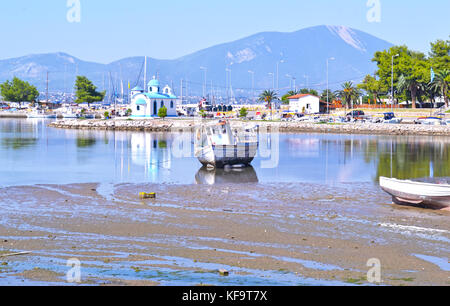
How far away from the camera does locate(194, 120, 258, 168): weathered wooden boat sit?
4028cm

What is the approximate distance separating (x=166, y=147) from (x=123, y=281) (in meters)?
50.2

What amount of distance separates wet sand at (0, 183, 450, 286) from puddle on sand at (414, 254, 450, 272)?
0.08ft

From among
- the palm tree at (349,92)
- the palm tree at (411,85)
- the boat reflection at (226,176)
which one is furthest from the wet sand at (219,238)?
the palm tree at (349,92)

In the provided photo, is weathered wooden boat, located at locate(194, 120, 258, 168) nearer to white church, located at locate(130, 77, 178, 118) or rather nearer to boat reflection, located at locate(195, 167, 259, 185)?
boat reflection, located at locate(195, 167, 259, 185)

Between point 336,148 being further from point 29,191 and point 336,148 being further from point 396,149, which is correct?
point 29,191

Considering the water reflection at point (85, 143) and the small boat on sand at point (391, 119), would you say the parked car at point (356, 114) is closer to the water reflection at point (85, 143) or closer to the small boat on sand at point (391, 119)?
the small boat on sand at point (391, 119)

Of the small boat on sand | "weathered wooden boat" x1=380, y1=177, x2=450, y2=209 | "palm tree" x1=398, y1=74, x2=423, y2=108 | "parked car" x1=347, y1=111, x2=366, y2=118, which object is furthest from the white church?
"weathered wooden boat" x1=380, y1=177, x2=450, y2=209

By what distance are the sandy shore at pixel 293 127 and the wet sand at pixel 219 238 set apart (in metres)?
55.1

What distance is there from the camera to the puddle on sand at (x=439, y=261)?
15.1 m

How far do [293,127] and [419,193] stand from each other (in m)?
77.3

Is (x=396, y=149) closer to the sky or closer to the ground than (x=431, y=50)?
closer to the ground

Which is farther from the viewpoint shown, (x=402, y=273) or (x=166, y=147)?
(x=166, y=147)

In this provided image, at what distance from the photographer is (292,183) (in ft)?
108
